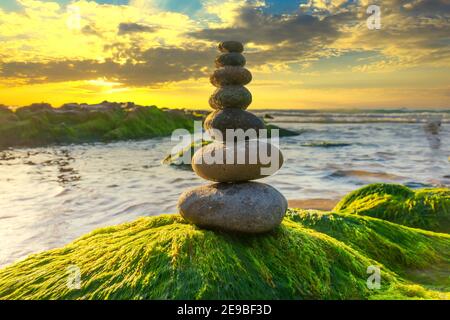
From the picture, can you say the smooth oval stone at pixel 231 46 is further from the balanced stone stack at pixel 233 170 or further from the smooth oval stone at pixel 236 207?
the smooth oval stone at pixel 236 207

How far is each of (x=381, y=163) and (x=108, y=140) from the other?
26017mm

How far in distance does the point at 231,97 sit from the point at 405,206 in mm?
7176

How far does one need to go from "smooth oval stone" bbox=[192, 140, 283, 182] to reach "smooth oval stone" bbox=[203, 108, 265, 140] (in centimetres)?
26

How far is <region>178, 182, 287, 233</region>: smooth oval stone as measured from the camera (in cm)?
609

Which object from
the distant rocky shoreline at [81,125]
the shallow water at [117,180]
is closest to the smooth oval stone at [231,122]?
the shallow water at [117,180]

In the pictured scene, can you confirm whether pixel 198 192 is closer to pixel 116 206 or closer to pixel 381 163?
pixel 116 206

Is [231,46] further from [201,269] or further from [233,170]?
[201,269]

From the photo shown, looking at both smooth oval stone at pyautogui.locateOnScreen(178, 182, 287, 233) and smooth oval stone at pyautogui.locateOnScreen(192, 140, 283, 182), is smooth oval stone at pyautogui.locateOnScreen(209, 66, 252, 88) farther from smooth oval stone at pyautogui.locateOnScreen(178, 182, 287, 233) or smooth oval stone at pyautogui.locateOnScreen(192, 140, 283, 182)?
smooth oval stone at pyautogui.locateOnScreen(178, 182, 287, 233)

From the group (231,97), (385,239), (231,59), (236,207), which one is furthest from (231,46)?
(385,239)

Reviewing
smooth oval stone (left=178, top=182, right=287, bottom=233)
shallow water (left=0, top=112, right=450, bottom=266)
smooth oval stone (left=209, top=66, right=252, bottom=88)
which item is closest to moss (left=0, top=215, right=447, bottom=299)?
smooth oval stone (left=178, top=182, right=287, bottom=233)

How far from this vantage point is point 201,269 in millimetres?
5379

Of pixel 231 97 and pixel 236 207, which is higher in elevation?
pixel 231 97

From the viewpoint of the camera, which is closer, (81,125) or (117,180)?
(117,180)
